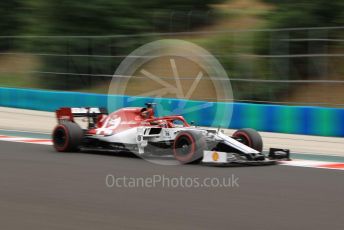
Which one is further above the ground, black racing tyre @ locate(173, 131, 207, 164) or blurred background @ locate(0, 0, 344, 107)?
blurred background @ locate(0, 0, 344, 107)

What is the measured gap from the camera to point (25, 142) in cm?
1291

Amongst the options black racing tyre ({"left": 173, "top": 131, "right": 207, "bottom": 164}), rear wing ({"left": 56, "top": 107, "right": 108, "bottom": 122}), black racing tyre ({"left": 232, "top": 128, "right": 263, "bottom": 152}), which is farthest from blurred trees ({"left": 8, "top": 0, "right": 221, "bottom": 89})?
black racing tyre ({"left": 173, "top": 131, "right": 207, "bottom": 164})

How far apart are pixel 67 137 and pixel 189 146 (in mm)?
2305

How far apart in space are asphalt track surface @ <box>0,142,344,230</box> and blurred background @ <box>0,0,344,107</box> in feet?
21.0

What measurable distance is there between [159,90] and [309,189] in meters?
11.8

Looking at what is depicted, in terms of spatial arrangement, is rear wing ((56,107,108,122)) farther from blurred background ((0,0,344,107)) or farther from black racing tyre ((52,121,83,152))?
blurred background ((0,0,344,107))

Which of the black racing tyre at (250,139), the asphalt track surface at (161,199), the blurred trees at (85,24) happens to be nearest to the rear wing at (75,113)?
the asphalt track surface at (161,199)

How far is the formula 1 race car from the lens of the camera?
31.4 feet

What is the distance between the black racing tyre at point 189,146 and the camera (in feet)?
31.1

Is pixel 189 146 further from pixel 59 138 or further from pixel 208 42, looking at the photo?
pixel 208 42

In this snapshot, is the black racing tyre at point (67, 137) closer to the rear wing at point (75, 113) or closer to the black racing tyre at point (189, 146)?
the rear wing at point (75, 113)

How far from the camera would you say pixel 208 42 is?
765 inches

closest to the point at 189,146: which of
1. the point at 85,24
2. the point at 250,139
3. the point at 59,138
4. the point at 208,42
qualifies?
the point at 250,139

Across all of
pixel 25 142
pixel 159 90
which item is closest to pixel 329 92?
pixel 159 90
